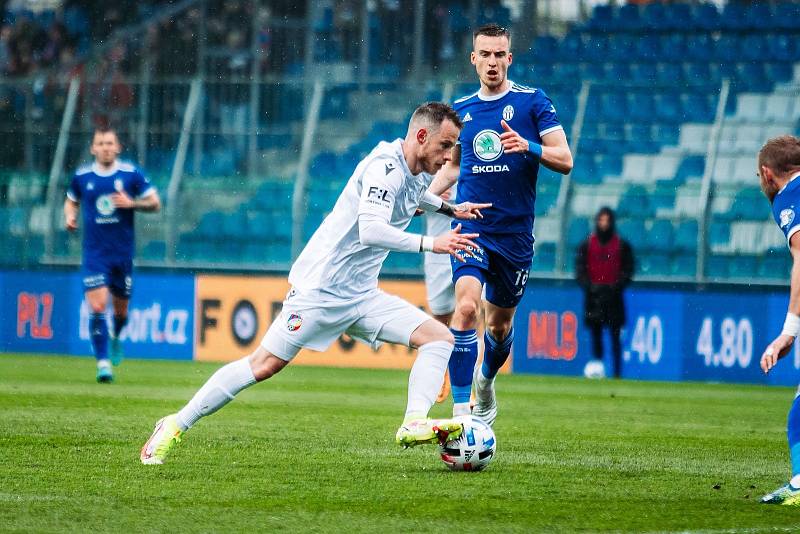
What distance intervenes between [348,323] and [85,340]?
11914 mm

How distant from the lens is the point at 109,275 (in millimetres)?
13500

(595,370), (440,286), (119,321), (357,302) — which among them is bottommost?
(595,370)

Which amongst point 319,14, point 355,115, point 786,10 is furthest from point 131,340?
point 786,10

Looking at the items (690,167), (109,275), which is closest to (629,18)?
(690,167)

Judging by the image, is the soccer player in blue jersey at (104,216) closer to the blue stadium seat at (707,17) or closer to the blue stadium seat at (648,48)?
the blue stadium seat at (648,48)

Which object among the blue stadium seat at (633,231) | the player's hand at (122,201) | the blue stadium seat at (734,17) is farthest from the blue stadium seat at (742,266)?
the player's hand at (122,201)

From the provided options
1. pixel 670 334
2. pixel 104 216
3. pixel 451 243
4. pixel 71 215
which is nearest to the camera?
pixel 451 243

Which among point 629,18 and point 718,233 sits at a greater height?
point 629,18

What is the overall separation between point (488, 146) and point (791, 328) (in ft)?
9.47

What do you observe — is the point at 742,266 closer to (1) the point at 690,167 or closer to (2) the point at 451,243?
(1) the point at 690,167

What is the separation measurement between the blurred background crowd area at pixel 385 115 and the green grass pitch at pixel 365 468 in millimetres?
4730

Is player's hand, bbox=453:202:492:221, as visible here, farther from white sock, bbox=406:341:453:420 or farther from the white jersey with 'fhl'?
white sock, bbox=406:341:453:420

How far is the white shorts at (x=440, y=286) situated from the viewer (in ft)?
35.9

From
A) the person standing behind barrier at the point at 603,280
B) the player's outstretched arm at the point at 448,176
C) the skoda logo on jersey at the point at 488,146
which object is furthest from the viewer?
the person standing behind barrier at the point at 603,280
